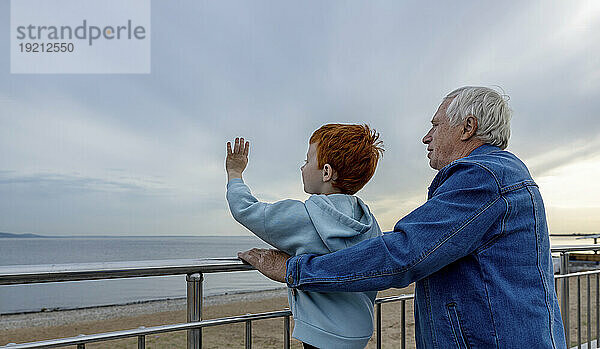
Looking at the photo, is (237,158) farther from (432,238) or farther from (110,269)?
(432,238)

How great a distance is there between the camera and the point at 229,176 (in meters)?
1.69

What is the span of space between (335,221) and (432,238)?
1.03 feet

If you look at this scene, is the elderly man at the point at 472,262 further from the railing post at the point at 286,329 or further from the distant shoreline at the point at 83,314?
the distant shoreline at the point at 83,314

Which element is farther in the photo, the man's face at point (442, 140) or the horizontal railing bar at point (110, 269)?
the man's face at point (442, 140)

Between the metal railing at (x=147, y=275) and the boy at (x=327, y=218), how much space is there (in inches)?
11.0

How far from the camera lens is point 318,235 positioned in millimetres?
1515

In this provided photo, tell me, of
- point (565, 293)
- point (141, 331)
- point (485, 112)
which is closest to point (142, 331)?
point (141, 331)

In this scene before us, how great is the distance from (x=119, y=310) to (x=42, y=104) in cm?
1640

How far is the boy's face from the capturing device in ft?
5.36

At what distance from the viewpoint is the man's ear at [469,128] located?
1479 millimetres

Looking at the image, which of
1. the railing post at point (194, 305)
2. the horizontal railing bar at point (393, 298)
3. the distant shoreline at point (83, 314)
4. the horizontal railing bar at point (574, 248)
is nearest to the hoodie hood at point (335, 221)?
the railing post at point (194, 305)

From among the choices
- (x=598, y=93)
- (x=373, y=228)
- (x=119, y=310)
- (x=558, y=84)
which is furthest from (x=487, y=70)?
(x=119, y=310)

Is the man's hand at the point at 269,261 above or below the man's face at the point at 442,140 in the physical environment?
below

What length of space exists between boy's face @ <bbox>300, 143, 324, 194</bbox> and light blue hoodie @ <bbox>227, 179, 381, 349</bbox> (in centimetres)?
8
